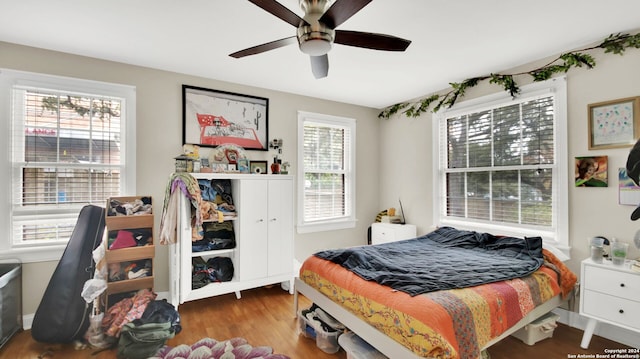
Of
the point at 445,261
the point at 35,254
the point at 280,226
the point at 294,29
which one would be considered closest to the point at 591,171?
the point at 445,261

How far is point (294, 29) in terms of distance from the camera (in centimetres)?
234

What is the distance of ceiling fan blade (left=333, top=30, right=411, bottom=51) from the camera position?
177cm

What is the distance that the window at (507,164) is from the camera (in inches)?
110

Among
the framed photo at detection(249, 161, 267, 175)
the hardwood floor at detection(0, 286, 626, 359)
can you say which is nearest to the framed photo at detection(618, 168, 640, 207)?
the hardwood floor at detection(0, 286, 626, 359)

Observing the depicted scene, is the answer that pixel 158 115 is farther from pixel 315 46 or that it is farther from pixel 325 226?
pixel 325 226

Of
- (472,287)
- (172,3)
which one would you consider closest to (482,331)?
(472,287)

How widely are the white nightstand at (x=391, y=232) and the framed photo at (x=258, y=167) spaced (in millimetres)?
1846

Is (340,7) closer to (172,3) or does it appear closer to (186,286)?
(172,3)

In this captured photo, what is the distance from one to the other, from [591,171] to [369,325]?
2.38 metres

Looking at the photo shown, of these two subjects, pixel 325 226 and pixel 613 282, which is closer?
pixel 613 282

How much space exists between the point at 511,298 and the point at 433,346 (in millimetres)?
→ 831

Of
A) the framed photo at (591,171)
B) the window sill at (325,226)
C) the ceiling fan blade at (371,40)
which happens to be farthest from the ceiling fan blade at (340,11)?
the window sill at (325,226)

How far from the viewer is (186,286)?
9.00 feet

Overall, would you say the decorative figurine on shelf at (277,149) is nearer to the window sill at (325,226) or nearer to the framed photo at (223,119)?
the framed photo at (223,119)
